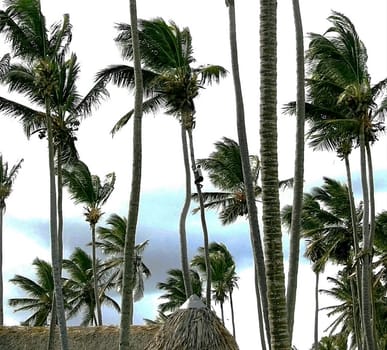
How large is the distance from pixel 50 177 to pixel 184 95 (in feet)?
19.2

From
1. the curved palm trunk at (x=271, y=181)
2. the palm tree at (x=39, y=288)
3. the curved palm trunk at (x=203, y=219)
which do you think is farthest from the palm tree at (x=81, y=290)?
the curved palm trunk at (x=271, y=181)

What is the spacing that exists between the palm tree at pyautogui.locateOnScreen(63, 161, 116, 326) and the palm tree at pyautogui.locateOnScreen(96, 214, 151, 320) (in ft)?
7.93

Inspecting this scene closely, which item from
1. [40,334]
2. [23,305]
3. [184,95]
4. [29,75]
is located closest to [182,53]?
[184,95]

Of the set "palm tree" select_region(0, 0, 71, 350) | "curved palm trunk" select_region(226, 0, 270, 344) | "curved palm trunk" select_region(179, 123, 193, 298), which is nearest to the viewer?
"curved palm trunk" select_region(226, 0, 270, 344)

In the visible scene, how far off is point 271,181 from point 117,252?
27927mm

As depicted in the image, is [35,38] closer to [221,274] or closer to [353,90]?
[353,90]

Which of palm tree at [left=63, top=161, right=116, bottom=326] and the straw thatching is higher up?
palm tree at [left=63, top=161, right=116, bottom=326]

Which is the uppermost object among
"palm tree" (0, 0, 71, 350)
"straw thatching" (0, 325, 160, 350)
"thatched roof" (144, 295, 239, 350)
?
"palm tree" (0, 0, 71, 350)

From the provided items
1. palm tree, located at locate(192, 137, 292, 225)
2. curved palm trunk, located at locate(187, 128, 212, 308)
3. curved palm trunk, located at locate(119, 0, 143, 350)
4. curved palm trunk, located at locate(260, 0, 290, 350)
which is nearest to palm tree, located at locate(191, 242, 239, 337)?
palm tree, located at locate(192, 137, 292, 225)

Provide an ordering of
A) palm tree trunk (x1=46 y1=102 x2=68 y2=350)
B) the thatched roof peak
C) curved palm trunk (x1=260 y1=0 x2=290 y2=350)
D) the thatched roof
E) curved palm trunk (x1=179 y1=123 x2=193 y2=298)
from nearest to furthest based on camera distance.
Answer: curved palm trunk (x1=260 y1=0 x2=290 y2=350) → the thatched roof → the thatched roof peak → palm tree trunk (x1=46 y1=102 x2=68 y2=350) → curved palm trunk (x1=179 y1=123 x2=193 y2=298)

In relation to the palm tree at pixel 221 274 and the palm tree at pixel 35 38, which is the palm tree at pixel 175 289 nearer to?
the palm tree at pixel 221 274

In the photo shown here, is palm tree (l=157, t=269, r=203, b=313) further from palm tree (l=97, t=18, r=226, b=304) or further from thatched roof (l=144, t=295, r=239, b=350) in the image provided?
thatched roof (l=144, t=295, r=239, b=350)

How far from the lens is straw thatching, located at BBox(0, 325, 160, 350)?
22.4 metres

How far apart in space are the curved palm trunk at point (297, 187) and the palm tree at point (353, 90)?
26.5 ft
